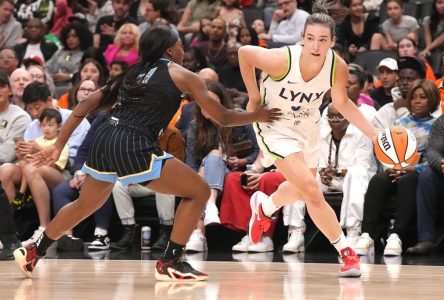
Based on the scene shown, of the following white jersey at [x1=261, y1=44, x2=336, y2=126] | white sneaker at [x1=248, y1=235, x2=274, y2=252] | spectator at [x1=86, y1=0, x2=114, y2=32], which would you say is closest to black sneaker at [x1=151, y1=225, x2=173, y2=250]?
white sneaker at [x1=248, y1=235, x2=274, y2=252]

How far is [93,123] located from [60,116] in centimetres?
33

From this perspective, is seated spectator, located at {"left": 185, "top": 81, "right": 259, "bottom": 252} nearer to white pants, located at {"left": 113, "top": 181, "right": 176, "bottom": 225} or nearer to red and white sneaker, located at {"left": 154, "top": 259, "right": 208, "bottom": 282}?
white pants, located at {"left": 113, "top": 181, "right": 176, "bottom": 225}

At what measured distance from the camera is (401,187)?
798cm

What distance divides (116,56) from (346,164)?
3909mm

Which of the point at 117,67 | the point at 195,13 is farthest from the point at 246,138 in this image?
the point at 195,13

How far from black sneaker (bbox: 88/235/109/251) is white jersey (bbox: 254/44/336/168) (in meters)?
2.65

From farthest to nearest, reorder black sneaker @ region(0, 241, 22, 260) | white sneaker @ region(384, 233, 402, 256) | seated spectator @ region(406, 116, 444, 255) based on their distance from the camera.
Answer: seated spectator @ region(406, 116, 444, 255) < white sneaker @ region(384, 233, 402, 256) < black sneaker @ region(0, 241, 22, 260)

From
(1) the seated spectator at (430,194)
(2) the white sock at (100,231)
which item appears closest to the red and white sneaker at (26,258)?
(2) the white sock at (100,231)

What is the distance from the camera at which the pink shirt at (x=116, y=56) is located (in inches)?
435

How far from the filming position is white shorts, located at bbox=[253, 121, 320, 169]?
6.06 meters

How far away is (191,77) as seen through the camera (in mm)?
5523

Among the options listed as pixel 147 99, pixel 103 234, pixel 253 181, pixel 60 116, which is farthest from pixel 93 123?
pixel 147 99

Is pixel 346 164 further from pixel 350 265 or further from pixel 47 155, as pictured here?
pixel 47 155

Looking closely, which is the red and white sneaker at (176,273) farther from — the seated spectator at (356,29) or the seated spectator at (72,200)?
the seated spectator at (356,29)
